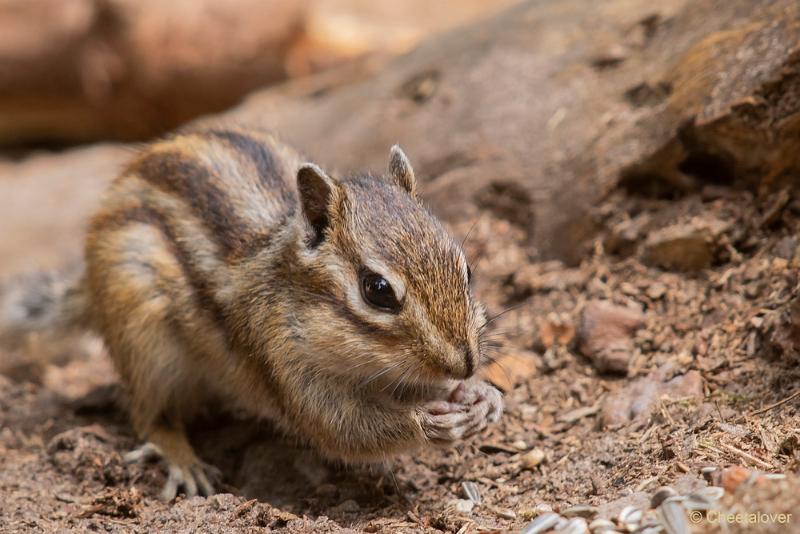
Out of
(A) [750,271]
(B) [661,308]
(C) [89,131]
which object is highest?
(A) [750,271]

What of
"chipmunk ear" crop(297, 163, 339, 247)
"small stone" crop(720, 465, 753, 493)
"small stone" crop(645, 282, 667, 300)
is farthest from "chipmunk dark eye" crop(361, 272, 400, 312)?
"small stone" crop(645, 282, 667, 300)

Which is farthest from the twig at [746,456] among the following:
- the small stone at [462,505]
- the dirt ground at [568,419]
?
the small stone at [462,505]

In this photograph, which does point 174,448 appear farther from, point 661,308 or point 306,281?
point 661,308

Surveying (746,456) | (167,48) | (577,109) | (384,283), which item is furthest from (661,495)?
(167,48)

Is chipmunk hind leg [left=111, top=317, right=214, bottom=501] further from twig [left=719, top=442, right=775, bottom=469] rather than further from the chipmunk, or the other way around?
twig [left=719, top=442, right=775, bottom=469]

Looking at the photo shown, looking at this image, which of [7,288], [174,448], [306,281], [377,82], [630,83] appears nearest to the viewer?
[306,281]

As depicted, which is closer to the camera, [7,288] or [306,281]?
[306,281]

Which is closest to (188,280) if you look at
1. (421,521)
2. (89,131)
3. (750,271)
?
(421,521)

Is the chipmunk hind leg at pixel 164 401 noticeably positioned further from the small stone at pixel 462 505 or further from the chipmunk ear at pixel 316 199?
the small stone at pixel 462 505
